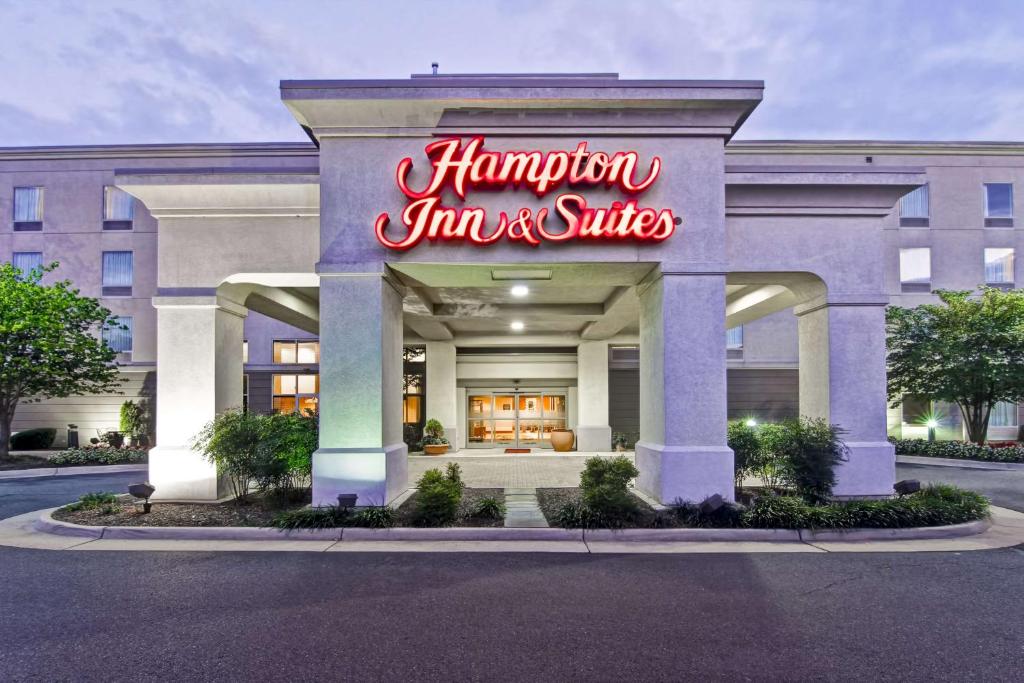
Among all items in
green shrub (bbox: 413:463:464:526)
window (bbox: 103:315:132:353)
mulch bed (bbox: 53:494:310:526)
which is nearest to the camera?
green shrub (bbox: 413:463:464:526)

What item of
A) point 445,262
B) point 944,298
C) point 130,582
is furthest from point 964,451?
point 130,582

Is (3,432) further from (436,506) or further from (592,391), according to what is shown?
(592,391)

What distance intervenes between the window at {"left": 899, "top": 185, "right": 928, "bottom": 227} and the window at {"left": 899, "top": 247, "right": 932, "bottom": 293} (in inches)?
47.9

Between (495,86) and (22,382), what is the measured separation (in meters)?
20.3

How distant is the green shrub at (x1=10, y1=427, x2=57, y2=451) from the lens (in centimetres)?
2470

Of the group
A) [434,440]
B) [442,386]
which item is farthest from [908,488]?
[442,386]

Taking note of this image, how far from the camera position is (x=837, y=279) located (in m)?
11.9

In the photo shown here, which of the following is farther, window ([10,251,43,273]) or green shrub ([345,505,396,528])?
window ([10,251,43,273])

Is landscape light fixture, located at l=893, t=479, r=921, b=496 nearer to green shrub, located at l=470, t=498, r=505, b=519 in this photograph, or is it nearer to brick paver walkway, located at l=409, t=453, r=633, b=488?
brick paver walkway, located at l=409, t=453, r=633, b=488

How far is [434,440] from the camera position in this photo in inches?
867

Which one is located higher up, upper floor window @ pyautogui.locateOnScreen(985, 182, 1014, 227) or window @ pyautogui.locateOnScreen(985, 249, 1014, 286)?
upper floor window @ pyautogui.locateOnScreen(985, 182, 1014, 227)

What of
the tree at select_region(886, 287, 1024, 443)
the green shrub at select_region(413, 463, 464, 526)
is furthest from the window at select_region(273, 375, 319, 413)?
the tree at select_region(886, 287, 1024, 443)

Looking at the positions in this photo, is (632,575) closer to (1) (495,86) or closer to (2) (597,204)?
(2) (597,204)

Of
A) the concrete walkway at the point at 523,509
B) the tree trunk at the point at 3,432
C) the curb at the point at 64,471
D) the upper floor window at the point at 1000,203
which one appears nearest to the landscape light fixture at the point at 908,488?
the concrete walkway at the point at 523,509
